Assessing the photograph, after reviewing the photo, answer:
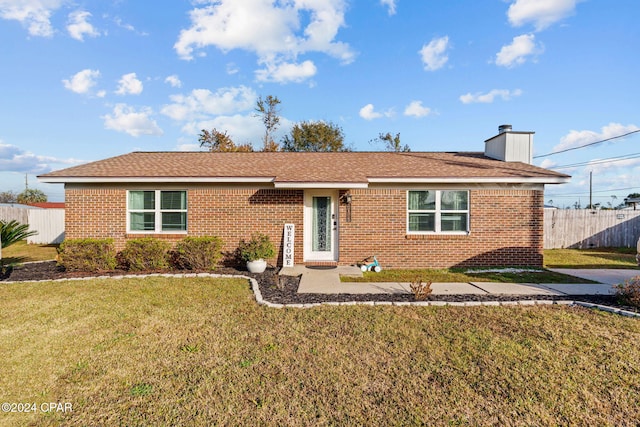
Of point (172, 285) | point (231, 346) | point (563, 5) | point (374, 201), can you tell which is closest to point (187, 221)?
point (172, 285)

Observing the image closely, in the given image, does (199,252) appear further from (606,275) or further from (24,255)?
(606,275)

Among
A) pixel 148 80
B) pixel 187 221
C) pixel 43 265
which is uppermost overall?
pixel 148 80

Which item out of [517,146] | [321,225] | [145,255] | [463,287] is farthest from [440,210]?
[145,255]

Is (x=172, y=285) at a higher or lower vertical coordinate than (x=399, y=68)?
lower

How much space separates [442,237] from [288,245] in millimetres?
4779

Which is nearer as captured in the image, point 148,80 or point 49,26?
point 49,26

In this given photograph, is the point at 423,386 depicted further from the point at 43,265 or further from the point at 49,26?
the point at 49,26

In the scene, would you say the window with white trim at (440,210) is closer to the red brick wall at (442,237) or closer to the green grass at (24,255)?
the red brick wall at (442,237)

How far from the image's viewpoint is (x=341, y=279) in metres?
8.13

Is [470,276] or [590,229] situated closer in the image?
[470,276]

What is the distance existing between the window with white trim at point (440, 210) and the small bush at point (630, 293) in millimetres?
4136

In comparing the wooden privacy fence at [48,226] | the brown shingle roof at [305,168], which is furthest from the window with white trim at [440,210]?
the wooden privacy fence at [48,226]

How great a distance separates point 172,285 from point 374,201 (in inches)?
238

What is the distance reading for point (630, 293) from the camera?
18.7 feet
